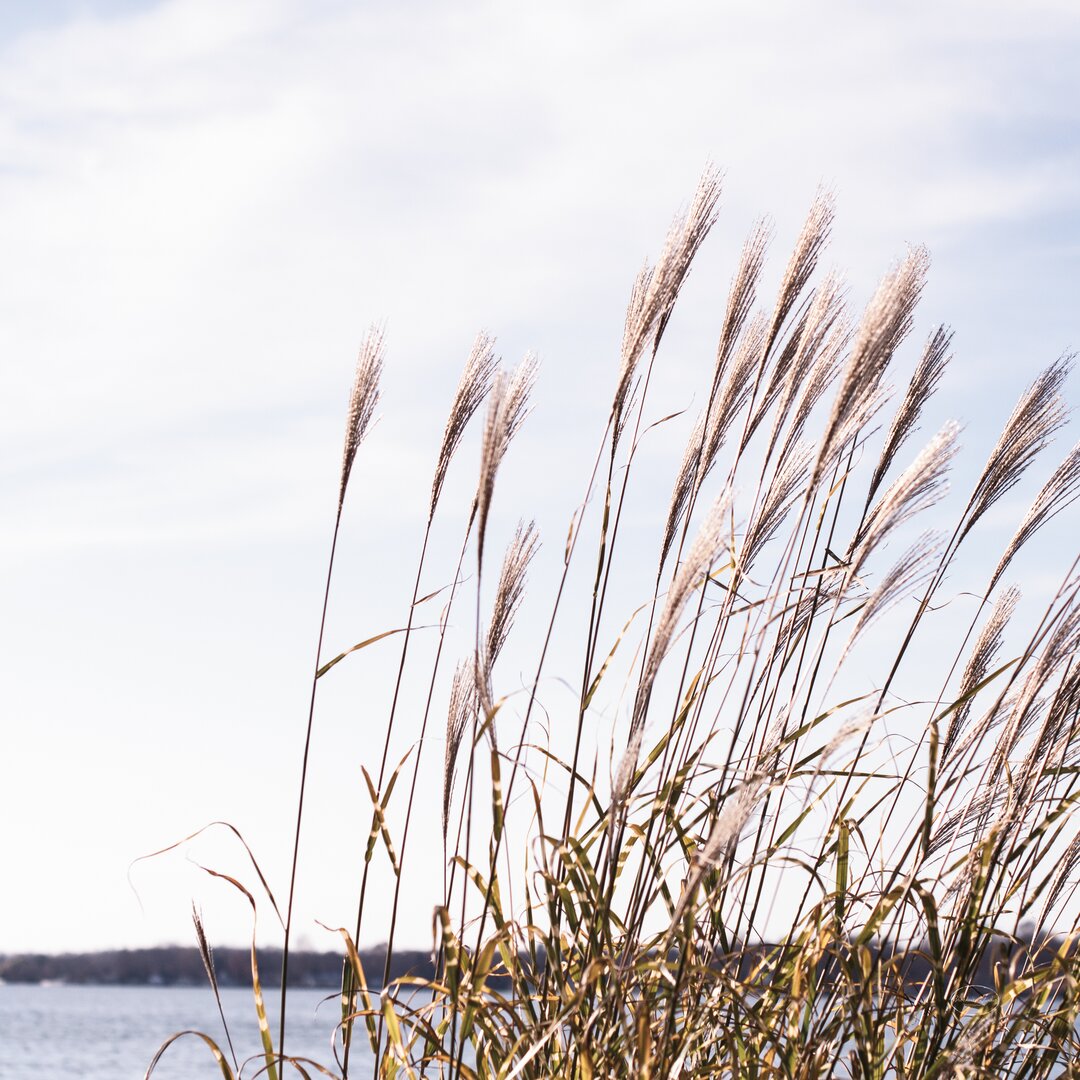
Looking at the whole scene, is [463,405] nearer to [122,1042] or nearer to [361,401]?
[361,401]

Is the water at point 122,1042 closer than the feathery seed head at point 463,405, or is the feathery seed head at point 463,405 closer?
the feathery seed head at point 463,405

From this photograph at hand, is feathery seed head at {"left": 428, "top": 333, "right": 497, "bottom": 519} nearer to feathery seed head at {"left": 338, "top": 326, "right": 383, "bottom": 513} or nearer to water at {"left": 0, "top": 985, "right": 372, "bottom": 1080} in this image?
feathery seed head at {"left": 338, "top": 326, "right": 383, "bottom": 513}

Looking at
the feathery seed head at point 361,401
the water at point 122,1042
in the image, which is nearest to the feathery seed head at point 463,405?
the feathery seed head at point 361,401

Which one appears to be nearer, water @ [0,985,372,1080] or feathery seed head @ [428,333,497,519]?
feathery seed head @ [428,333,497,519]

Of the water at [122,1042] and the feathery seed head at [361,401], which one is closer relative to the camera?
the feathery seed head at [361,401]

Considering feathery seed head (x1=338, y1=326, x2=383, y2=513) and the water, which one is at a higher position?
feathery seed head (x1=338, y1=326, x2=383, y2=513)

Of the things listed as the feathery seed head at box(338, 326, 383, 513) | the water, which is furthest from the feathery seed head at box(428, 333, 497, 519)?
the water

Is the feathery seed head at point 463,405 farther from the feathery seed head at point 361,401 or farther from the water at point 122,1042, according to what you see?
the water at point 122,1042

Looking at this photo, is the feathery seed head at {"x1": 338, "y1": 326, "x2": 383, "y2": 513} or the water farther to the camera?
the water

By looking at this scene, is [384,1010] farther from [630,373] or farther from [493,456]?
[630,373]

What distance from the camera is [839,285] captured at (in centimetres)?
193

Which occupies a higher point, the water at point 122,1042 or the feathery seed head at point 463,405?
the feathery seed head at point 463,405

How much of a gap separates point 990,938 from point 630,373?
94cm

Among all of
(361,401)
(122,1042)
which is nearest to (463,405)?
(361,401)
